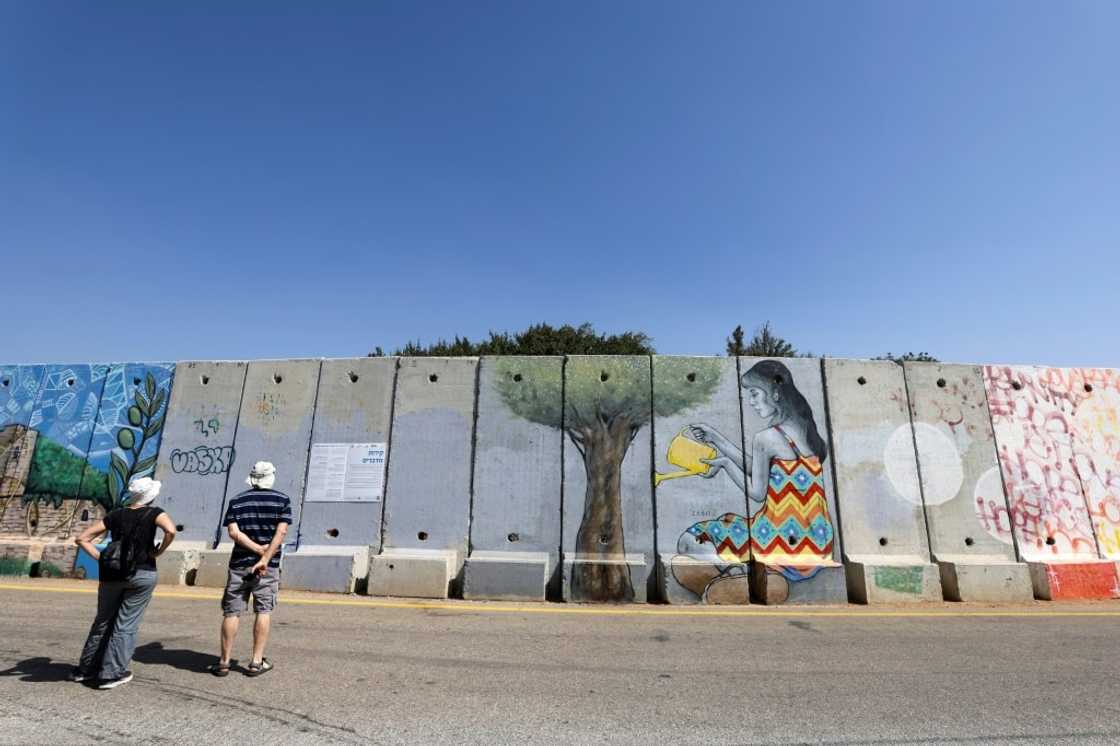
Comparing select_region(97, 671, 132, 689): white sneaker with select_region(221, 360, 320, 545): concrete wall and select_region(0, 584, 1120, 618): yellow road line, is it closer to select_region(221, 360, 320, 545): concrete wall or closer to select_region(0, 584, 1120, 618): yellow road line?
select_region(0, 584, 1120, 618): yellow road line

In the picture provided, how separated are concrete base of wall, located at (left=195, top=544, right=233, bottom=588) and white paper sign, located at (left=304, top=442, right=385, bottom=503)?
1.53 metres

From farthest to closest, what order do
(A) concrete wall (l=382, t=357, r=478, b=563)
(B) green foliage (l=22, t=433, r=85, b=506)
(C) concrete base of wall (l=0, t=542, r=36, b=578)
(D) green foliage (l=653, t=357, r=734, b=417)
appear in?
1. (B) green foliage (l=22, t=433, r=85, b=506)
2. (D) green foliage (l=653, t=357, r=734, b=417)
3. (C) concrete base of wall (l=0, t=542, r=36, b=578)
4. (A) concrete wall (l=382, t=357, r=478, b=563)

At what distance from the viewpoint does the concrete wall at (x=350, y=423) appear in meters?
9.68

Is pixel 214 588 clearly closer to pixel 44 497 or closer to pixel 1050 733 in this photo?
pixel 44 497

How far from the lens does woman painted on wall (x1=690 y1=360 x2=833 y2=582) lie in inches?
361

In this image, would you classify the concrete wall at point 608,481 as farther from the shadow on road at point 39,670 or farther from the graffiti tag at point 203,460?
the graffiti tag at point 203,460

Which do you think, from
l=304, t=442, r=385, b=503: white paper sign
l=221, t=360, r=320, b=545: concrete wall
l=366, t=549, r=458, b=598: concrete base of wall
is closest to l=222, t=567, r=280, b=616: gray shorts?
l=366, t=549, r=458, b=598: concrete base of wall

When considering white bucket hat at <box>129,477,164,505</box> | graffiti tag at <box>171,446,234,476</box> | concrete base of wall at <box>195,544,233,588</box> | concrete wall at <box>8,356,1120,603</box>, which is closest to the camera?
white bucket hat at <box>129,477,164,505</box>

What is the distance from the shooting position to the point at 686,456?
380 inches

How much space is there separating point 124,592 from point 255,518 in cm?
108

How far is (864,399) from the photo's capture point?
10125 mm

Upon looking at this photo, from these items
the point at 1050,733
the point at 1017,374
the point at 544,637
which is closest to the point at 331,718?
the point at 544,637

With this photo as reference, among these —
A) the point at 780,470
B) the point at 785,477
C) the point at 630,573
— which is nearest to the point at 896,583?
the point at 785,477

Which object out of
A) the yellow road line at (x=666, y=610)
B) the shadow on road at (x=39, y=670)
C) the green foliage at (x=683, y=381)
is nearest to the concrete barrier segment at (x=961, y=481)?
the yellow road line at (x=666, y=610)
